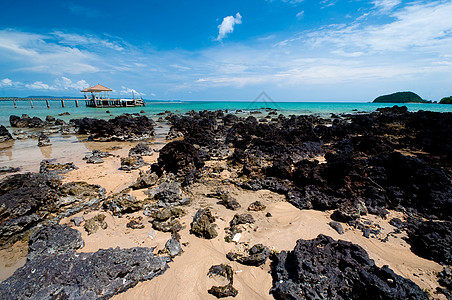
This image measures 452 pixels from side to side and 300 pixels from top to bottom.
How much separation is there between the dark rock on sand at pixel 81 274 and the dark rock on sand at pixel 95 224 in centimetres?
70

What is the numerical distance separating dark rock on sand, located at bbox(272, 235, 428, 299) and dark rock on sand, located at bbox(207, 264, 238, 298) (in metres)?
0.68

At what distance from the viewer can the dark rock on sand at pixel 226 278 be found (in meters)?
2.96

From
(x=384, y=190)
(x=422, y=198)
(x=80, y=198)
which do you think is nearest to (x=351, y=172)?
(x=384, y=190)

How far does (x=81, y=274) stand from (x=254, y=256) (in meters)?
2.85

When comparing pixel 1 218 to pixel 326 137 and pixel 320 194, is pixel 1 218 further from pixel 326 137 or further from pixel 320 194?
pixel 326 137

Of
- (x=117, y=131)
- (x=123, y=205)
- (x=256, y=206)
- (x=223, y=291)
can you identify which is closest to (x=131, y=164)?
(x=123, y=205)

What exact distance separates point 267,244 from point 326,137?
12915mm

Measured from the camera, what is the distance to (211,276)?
330 centimetres

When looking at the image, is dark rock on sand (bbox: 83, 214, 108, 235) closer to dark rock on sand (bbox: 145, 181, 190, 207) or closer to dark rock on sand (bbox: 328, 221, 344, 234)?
dark rock on sand (bbox: 145, 181, 190, 207)

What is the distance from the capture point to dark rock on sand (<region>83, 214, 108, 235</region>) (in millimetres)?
4340

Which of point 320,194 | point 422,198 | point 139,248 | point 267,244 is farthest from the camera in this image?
point 320,194

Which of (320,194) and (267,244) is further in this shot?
(320,194)

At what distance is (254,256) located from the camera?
3551 millimetres

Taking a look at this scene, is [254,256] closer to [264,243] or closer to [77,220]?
[264,243]
